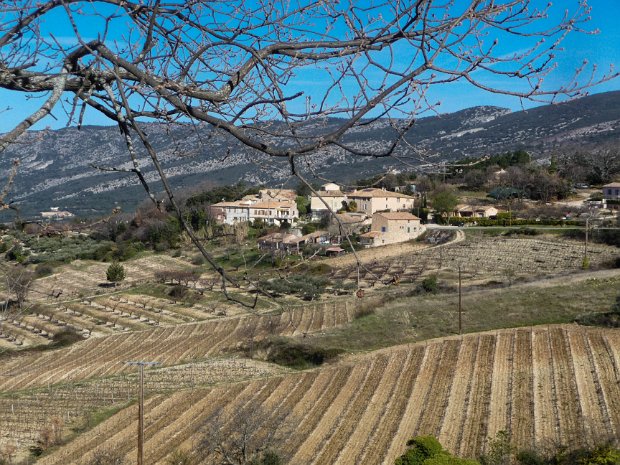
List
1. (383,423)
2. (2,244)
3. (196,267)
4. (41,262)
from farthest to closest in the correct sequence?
(41,262) → (196,267) → (383,423) → (2,244)

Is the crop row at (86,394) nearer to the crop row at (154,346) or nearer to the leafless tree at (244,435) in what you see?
the crop row at (154,346)

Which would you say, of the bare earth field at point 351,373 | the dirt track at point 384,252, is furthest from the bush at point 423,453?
the dirt track at point 384,252

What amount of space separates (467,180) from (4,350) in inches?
1553

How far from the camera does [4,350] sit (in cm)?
2427

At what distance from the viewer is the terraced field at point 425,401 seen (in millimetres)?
13109

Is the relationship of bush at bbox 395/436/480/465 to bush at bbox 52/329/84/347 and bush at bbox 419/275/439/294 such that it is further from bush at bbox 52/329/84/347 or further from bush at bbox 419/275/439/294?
bush at bbox 52/329/84/347

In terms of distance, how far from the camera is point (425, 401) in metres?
15.4

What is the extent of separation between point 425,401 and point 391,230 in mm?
25128

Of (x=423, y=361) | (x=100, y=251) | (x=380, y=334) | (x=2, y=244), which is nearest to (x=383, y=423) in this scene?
(x=423, y=361)

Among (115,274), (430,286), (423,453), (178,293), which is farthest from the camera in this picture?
(115,274)

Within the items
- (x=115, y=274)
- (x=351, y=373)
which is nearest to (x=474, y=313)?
(x=351, y=373)

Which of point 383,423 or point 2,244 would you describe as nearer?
point 2,244

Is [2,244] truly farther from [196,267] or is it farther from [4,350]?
[196,267]

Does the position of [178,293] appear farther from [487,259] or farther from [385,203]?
[385,203]
